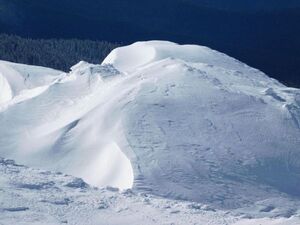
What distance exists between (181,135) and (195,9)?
43012 millimetres

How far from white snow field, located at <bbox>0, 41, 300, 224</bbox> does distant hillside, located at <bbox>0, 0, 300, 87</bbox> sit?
86.9ft

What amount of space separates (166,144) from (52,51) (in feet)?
80.1

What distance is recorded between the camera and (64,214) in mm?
8453

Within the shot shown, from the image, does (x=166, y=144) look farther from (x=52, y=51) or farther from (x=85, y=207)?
(x=52, y=51)

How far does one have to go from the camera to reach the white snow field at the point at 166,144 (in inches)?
366

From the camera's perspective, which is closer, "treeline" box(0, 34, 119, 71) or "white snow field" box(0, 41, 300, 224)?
"white snow field" box(0, 41, 300, 224)

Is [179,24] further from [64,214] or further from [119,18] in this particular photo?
[64,214]

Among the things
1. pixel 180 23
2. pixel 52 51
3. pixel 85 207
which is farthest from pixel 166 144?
pixel 180 23

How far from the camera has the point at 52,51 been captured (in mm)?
35062

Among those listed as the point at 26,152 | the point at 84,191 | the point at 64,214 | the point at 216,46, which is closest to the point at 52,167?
the point at 26,152

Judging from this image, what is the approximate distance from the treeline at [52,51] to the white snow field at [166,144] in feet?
56.7

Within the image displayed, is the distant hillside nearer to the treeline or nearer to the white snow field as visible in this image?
the treeline

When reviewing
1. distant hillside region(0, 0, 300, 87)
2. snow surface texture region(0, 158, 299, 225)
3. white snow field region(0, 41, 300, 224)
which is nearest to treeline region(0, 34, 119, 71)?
distant hillside region(0, 0, 300, 87)

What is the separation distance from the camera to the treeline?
32281mm
